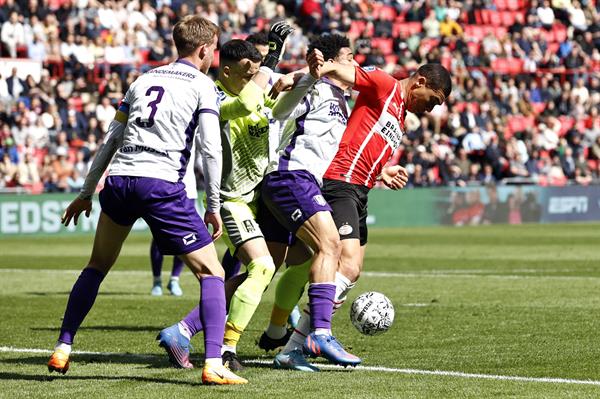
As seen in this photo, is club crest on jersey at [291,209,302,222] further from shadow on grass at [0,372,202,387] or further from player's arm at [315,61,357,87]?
shadow on grass at [0,372,202,387]

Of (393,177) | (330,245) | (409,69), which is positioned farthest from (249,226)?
(409,69)

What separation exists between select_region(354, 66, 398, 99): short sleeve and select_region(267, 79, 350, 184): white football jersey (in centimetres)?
29

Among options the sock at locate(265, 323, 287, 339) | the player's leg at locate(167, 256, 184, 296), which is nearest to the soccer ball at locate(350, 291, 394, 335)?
the sock at locate(265, 323, 287, 339)

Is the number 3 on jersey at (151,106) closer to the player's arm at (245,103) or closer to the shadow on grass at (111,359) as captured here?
the player's arm at (245,103)

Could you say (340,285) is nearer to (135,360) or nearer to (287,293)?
(287,293)

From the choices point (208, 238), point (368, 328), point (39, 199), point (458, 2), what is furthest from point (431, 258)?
point (458, 2)

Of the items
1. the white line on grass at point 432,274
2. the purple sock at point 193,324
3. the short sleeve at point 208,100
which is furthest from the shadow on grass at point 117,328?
the white line on grass at point 432,274

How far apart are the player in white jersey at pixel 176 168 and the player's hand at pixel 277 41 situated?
0.69 meters

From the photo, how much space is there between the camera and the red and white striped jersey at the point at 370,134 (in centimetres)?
916

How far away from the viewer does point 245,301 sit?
860cm

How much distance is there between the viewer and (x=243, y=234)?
8883 millimetres

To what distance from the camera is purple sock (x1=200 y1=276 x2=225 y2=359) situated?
780 cm

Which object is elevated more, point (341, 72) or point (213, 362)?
point (341, 72)

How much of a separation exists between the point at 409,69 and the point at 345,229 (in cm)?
2881
